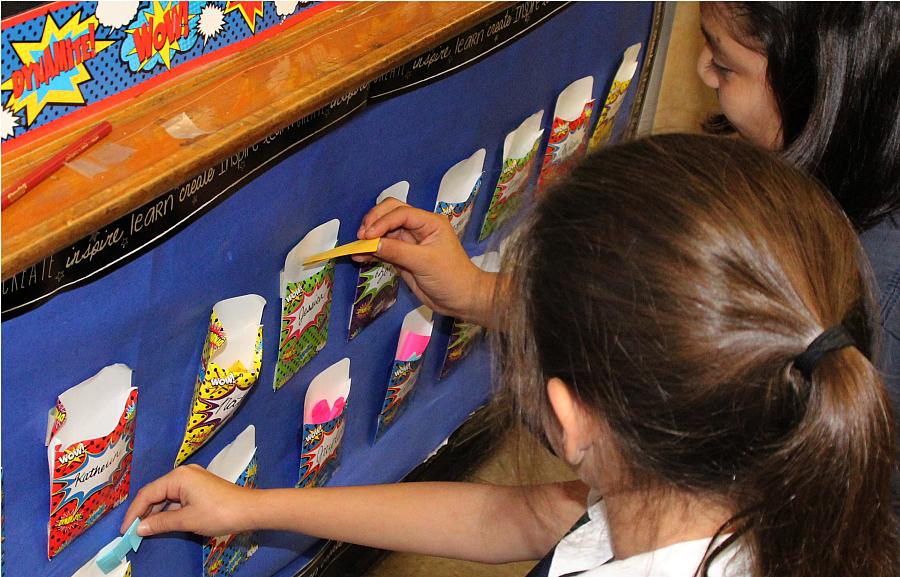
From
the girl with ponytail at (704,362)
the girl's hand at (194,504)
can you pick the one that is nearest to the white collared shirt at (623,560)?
the girl with ponytail at (704,362)

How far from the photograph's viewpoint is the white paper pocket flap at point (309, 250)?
1.24 meters

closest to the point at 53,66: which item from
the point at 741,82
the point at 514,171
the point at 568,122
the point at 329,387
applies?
the point at 329,387

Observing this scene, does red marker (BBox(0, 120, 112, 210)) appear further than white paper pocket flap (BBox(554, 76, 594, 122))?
No

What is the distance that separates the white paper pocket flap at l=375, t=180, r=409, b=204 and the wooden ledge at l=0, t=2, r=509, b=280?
0.24 meters

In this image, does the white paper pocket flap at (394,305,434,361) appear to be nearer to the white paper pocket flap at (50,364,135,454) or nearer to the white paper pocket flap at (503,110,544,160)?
the white paper pocket flap at (503,110,544,160)

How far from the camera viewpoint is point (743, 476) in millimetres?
873

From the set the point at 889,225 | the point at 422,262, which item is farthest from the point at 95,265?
the point at 889,225

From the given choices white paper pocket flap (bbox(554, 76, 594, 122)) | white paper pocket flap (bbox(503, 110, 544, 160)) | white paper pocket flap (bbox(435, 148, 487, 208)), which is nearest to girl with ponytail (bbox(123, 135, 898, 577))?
white paper pocket flap (bbox(435, 148, 487, 208))

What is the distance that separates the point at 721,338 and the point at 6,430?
64 centimetres

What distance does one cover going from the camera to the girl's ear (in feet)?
2.94

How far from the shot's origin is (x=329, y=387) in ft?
4.87

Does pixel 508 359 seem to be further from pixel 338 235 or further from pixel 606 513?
pixel 338 235

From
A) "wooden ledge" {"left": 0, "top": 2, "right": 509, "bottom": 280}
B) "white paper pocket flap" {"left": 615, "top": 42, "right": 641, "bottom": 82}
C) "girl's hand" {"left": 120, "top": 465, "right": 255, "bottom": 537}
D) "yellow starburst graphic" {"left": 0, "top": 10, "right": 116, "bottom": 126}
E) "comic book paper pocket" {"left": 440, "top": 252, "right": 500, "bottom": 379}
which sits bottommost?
"comic book paper pocket" {"left": 440, "top": 252, "right": 500, "bottom": 379}

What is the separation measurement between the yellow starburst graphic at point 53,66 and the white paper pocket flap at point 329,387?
2.06ft
